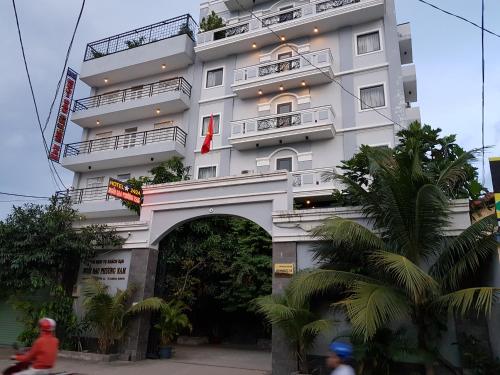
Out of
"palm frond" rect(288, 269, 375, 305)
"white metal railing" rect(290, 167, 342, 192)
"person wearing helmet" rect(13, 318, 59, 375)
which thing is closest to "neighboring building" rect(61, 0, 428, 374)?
"white metal railing" rect(290, 167, 342, 192)

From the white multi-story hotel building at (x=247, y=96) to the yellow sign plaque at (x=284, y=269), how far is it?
192 inches

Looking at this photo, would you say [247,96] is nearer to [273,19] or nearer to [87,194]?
[273,19]

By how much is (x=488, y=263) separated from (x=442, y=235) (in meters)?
1.00

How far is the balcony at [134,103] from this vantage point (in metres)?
23.4

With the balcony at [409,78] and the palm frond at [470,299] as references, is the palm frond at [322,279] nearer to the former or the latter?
the palm frond at [470,299]

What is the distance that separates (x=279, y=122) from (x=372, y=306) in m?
14.2

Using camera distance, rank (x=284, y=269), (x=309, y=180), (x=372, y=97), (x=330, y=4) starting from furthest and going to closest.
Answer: (x=330, y=4)
(x=372, y=97)
(x=309, y=180)
(x=284, y=269)

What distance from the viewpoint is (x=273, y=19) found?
22719mm

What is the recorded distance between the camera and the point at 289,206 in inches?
430

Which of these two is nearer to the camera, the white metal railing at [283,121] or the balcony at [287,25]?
the white metal railing at [283,121]

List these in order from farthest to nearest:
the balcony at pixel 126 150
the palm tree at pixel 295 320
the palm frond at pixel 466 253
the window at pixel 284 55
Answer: the balcony at pixel 126 150, the window at pixel 284 55, the palm tree at pixel 295 320, the palm frond at pixel 466 253

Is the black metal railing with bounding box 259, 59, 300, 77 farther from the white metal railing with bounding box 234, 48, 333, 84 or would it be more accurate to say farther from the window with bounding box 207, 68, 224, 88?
the window with bounding box 207, 68, 224, 88

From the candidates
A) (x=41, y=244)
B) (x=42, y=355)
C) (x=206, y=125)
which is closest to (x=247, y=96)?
(x=206, y=125)

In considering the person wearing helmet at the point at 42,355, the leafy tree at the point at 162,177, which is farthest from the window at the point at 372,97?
the person wearing helmet at the point at 42,355
